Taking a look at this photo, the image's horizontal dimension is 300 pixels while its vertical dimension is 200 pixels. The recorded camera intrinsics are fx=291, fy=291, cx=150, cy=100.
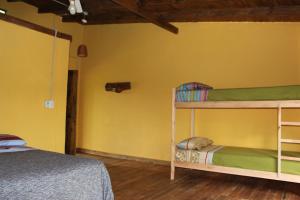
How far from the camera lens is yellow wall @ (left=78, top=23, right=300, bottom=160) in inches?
191

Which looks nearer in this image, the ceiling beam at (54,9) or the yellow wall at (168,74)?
the yellow wall at (168,74)

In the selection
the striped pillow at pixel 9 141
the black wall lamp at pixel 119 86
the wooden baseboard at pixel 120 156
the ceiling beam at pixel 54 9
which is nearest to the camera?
the striped pillow at pixel 9 141

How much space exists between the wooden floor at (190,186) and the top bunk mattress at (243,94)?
1.26 meters

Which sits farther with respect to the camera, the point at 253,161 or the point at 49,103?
the point at 49,103

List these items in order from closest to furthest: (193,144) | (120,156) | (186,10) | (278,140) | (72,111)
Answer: (278,140)
(193,144)
(186,10)
(120,156)
(72,111)

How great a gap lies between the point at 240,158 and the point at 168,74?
7.99 feet

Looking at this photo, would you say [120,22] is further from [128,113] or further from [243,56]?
[243,56]

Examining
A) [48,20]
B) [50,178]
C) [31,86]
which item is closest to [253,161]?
[50,178]

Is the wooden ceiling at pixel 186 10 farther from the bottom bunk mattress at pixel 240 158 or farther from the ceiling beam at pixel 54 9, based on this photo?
the bottom bunk mattress at pixel 240 158

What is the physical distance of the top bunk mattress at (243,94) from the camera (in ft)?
11.9

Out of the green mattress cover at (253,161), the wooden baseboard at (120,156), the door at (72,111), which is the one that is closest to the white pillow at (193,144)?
the green mattress cover at (253,161)

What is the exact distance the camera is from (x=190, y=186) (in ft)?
13.8

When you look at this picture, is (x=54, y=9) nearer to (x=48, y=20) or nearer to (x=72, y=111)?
(x=48, y=20)

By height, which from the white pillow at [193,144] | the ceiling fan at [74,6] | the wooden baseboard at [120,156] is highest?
the ceiling fan at [74,6]
